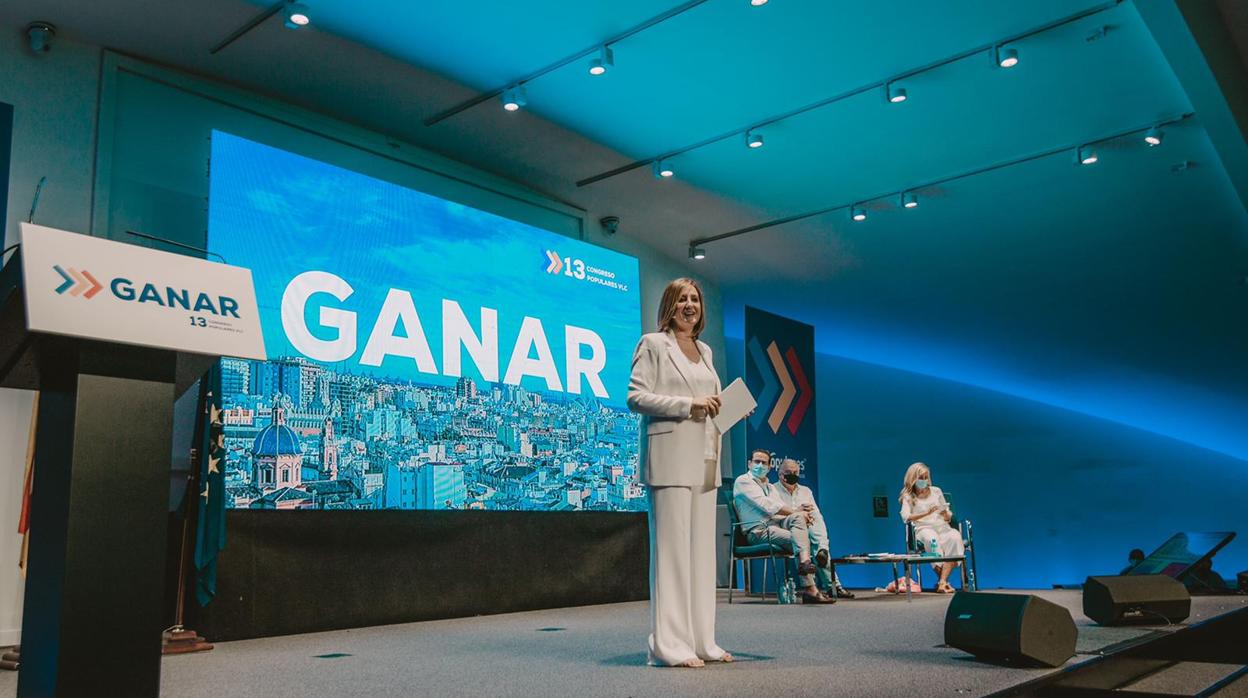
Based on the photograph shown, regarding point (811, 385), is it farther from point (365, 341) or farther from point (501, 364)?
point (365, 341)

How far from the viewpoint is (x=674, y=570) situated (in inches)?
126

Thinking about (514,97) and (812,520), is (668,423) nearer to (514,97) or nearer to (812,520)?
(514,97)

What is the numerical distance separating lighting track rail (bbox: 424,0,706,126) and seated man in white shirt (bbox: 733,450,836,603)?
327 centimetres

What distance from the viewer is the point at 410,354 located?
6.15 meters

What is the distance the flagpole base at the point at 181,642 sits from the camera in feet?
13.9

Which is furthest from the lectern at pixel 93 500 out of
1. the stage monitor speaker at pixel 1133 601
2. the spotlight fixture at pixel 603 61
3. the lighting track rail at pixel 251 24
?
the spotlight fixture at pixel 603 61

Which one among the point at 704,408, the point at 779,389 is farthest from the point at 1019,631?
the point at 779,389

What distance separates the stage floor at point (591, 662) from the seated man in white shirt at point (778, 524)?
136 cm

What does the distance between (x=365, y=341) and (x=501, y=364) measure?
111 cm

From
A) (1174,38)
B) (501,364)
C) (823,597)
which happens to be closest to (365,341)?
(501,364)

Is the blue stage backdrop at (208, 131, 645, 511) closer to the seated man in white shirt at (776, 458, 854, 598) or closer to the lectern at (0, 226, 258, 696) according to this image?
the seated man in white shirt at (776, 458, 854, 598)

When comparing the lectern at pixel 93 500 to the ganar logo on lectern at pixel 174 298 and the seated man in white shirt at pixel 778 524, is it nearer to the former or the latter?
the ganar logo on lectern at pixel 174 298

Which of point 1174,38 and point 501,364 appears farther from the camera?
point 501,364

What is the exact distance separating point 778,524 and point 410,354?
3.06m
